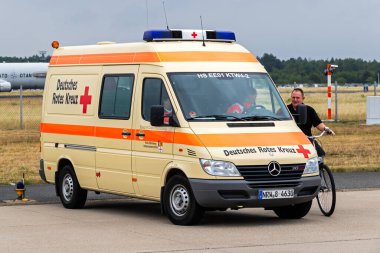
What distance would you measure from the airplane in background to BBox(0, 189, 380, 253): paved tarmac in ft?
250

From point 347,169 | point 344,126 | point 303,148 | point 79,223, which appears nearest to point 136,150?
point 79,223

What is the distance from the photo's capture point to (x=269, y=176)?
12867 mm

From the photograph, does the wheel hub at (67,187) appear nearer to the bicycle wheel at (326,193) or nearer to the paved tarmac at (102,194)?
the paved tarmac at (102,194)

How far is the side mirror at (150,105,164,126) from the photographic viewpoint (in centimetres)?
1325

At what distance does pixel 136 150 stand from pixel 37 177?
21.6ft

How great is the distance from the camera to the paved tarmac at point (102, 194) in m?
16.8

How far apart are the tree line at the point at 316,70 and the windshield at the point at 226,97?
10801cm

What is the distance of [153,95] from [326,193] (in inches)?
105

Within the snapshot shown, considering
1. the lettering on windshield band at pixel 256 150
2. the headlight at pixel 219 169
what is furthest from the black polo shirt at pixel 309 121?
the headlight at pixel 219 169

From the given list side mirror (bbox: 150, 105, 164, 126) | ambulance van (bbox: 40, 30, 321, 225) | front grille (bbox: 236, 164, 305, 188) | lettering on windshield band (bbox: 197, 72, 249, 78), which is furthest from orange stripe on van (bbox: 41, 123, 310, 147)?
lettering on windshield band (bbox: 197, 72, 249, 78)

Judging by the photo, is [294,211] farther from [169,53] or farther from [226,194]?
[169,53]

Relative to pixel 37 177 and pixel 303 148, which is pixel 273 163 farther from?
pixel 37 177

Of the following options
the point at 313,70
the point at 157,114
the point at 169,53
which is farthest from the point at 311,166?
the point at 313,70

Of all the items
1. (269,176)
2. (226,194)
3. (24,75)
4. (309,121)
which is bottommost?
(226,194)
